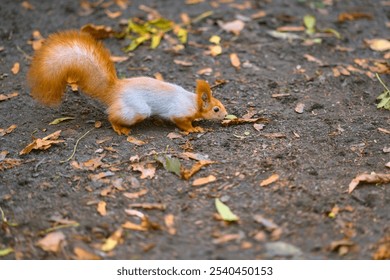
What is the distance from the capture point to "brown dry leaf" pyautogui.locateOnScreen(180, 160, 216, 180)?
4.04 m

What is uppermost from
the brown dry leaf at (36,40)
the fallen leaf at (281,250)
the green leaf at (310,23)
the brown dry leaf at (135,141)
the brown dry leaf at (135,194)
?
the green leaf at (310,23)

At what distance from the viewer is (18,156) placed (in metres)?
4.43

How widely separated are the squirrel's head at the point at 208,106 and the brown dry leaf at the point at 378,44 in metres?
2.52

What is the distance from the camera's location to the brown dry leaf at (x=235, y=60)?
589 centimetres

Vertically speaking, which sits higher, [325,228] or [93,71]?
[93,71]

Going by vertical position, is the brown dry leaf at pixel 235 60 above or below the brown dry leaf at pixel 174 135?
above

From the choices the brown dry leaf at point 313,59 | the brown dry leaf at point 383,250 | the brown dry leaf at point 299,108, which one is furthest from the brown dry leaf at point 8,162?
the brown dry leaf at point 313,59

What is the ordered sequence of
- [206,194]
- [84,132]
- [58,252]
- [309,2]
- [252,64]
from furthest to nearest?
[309,2]
[252,64]
[84,132]
[206,194]
[58,252]

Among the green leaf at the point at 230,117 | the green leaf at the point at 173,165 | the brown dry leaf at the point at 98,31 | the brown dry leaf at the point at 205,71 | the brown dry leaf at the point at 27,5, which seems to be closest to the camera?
the green leaf at the point at 173,165

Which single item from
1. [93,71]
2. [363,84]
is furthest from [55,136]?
[363,84]

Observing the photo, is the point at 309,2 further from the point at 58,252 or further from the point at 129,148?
the point at 58,252

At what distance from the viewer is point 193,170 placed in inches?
162

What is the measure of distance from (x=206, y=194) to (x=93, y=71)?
157 cm

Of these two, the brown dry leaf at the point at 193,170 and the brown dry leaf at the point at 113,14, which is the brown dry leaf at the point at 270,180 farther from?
the brown dry leaf at the point at 113,14
